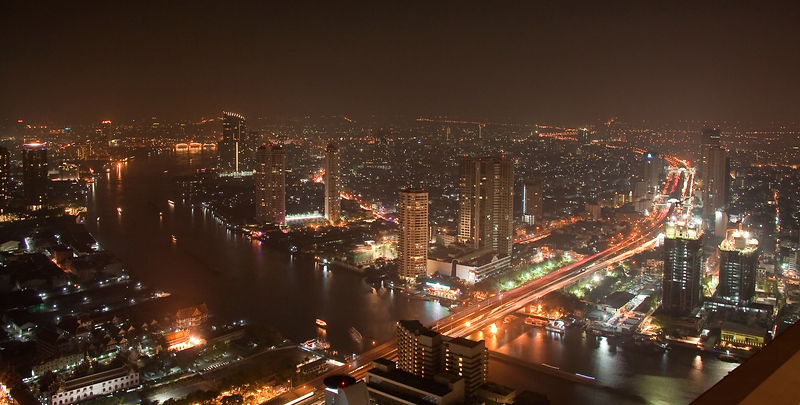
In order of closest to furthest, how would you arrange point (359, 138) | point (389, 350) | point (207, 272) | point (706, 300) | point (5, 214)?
point (389, 350), point (706, 300), point (207, 272), point (5, 214), point (359, 138)

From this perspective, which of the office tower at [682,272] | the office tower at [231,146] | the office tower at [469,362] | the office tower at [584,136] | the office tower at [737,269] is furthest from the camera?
the office tower at [231,146]

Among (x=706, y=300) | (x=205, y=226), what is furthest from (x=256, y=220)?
(x=706, y=300)

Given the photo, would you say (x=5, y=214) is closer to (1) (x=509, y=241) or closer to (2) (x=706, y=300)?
(1) (x=509, y=241)

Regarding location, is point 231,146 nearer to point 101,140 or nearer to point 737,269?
point 101,140

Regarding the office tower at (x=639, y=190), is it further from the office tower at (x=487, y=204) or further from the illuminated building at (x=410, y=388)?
A: the illuminated building at (x=410, y=388)

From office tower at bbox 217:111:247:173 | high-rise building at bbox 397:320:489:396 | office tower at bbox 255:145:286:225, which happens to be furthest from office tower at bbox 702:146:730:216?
office tower at bbox 217:111:247:173

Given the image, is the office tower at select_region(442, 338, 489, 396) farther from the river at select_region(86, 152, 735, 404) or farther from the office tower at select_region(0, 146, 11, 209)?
the office tower at select_region(0, 146, 11, 209)

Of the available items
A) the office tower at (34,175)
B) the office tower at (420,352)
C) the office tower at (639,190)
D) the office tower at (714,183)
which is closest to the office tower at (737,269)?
the office tower at (714,183)
